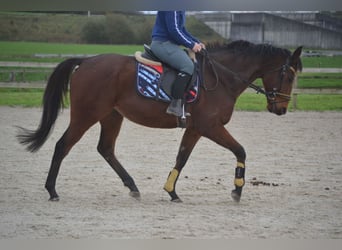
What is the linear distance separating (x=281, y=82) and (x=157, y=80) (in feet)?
3.39

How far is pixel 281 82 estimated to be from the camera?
5680mm

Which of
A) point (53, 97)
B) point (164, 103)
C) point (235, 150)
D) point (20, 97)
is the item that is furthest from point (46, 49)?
point (235, 150)

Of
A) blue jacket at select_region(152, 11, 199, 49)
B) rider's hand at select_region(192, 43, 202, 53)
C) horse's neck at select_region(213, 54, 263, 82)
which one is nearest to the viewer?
blue jacket at select_region(152, 11, 199, 49)

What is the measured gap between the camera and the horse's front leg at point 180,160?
5.62m

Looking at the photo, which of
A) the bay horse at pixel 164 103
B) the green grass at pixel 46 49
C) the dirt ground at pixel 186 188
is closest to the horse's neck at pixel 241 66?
the bay horse at pixel 164 103

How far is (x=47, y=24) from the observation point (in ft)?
18.3

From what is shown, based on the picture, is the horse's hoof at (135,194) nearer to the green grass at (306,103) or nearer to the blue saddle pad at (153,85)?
the blue saddle pad at (153,85)

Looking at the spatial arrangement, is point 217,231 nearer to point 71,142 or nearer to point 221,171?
point 71,142

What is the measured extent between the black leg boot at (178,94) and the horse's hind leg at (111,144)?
2.08 feet

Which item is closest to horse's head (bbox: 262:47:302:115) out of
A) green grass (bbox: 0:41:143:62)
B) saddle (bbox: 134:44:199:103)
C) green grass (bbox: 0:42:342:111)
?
green grass (bbox: 0:42:342:111)

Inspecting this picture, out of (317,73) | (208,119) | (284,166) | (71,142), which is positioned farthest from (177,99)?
(284,166)

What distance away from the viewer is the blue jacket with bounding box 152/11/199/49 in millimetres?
5230

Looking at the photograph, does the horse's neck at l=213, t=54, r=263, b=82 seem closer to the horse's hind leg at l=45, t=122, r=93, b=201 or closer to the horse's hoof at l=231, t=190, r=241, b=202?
the horse's hoof at l=231, t=190, r=241, b=202

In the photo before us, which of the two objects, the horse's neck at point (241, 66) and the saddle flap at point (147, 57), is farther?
the horse's neck at point (241, 66)
